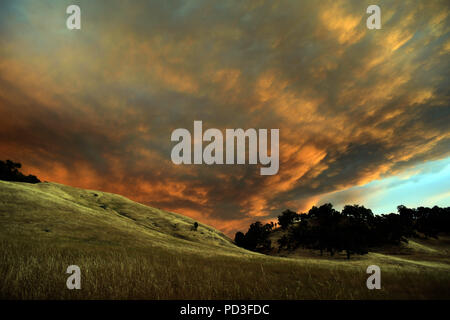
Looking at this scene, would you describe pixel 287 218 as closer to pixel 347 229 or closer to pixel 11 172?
pixel 347 229

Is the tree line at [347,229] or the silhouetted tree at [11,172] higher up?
the silhouetted tree at [11,172]

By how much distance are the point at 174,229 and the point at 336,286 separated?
80872 millimetres

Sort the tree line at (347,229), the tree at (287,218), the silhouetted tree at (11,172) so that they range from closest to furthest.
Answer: the tree line at (347,229), the silhouetted tree at (11,172), the tree at (287,218)

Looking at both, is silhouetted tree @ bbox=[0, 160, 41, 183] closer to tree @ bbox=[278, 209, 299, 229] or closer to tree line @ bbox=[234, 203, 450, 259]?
tree line @ bbox=[234, 203, 450, 259]

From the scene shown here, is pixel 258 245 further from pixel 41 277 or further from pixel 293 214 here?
pixel 41 277

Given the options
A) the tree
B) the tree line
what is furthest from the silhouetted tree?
the tree

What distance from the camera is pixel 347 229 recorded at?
256 feet

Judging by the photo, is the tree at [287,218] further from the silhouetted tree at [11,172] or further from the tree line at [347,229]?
the silhouetted tree at [11,172]

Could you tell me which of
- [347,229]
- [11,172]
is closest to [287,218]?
[347,229]

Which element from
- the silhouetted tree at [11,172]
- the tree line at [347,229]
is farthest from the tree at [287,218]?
the silhouetted tree at [11,172]

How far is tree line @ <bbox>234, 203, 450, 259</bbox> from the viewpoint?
78.2m

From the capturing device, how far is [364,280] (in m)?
7.93

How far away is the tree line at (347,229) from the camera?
7819 cm
